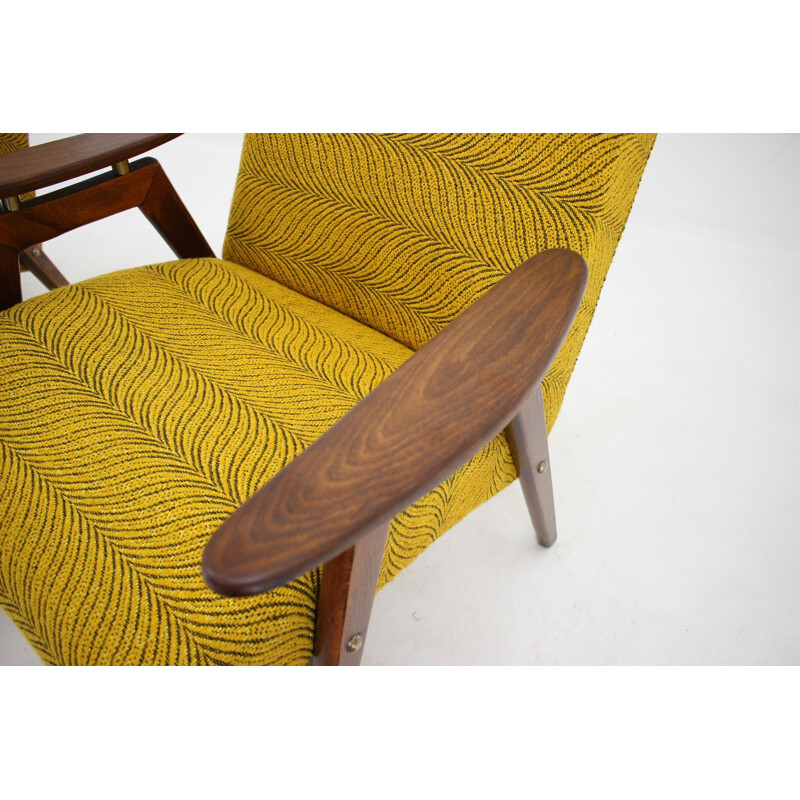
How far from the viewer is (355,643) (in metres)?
0.64

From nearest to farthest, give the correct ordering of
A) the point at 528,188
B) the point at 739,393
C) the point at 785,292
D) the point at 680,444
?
the point at 528,188, the point at 680,444, the point at 739,393, the point at 785,292

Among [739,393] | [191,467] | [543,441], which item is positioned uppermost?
[191,467]

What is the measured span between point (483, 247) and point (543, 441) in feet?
0.81

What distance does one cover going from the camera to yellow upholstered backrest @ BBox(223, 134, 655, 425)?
2.54ft

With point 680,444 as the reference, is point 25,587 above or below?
above

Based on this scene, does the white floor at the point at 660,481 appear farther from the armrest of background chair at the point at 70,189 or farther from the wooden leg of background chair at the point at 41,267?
the armrest of background chair at the point at 70,189

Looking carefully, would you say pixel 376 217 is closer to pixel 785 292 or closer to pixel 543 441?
pixel 543 441

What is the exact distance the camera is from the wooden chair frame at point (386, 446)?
17.2 inches

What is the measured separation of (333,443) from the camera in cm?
50

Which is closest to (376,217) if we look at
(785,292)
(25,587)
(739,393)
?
(25,587)

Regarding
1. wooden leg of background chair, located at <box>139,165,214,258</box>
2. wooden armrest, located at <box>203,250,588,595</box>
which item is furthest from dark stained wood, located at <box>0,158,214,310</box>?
wooden armrest, located at <box>203,250,588,595</box>

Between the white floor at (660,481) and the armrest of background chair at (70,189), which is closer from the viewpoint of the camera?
the armrest of background chair at (70,189)

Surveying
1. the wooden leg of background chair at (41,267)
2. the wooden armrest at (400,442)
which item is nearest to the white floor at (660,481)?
the wooden leg of background chair at (41,267)

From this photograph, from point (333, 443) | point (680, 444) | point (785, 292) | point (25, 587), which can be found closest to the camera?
point (333, 443)
